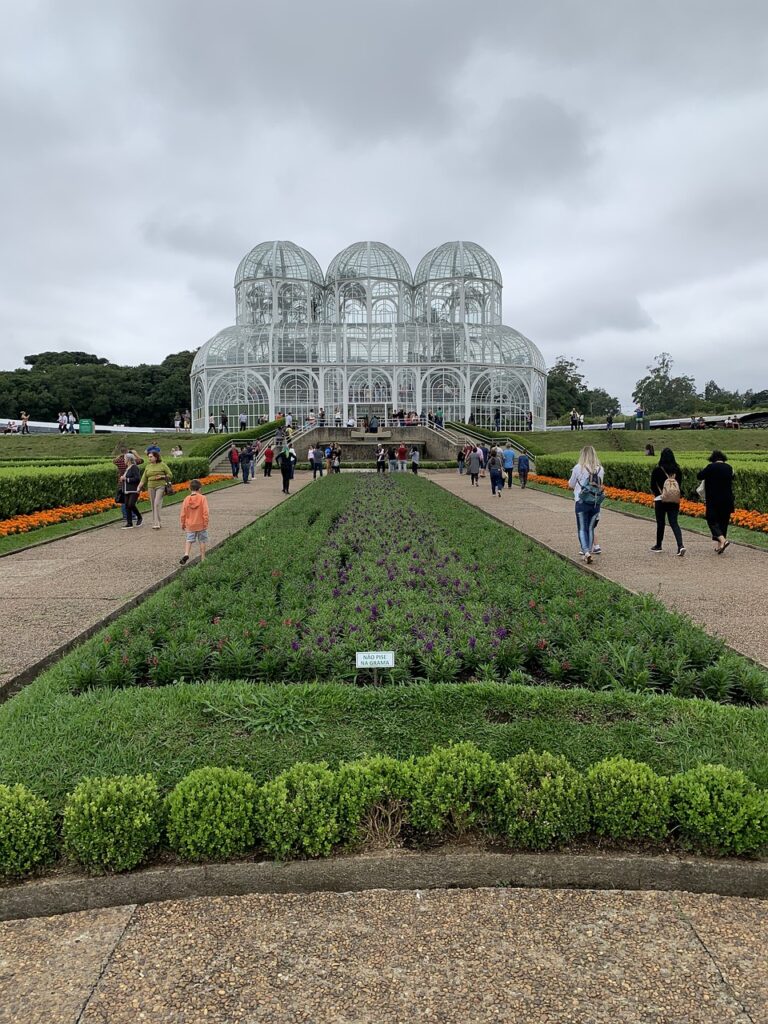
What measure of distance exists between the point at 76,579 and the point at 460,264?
46661 mm

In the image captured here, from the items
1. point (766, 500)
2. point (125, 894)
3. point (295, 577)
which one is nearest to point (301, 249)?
point (766, 500)

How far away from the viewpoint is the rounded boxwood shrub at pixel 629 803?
2.86 metres

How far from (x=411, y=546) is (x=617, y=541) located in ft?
12.4

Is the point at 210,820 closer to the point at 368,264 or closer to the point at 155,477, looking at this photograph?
the point at 155,477

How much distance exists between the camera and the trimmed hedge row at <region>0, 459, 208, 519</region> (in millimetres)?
13094

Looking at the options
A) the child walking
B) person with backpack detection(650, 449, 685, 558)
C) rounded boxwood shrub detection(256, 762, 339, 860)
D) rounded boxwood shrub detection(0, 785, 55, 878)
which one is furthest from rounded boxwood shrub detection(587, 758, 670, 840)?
person with backpack detection(650, 449, 685, 558)

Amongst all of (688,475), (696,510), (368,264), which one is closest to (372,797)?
(696,510)

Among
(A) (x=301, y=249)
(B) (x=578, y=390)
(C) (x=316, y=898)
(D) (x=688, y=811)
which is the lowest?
(C) (x=316, y=898)

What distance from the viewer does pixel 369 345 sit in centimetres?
4834

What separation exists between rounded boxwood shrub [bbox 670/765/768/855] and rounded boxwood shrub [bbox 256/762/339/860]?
1.49m

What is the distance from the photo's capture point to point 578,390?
9069 centimetres

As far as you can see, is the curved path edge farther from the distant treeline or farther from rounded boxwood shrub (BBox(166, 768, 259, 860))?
the distant treeline

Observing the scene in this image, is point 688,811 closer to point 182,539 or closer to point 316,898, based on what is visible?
point 316,898

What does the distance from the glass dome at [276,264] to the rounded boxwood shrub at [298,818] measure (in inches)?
1986
